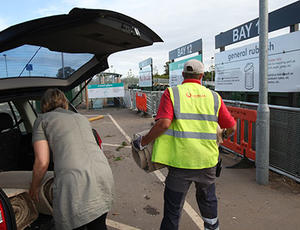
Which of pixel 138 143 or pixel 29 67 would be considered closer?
pixel 138 143

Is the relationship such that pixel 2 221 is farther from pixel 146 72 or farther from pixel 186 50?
pixel 146 72

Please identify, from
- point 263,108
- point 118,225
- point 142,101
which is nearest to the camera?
point 118,225

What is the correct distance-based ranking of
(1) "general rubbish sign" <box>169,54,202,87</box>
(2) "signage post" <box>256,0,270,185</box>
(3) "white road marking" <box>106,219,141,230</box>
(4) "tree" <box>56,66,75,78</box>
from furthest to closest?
(1) "general rubbish sign" <box>169,54,202,87</box> → (2) "signage post" <box>256,0,270,185</box> → (4) "tree" <box>56,66,75,78</box> → (3) "white road marking" <box>106,219,141,230</box>

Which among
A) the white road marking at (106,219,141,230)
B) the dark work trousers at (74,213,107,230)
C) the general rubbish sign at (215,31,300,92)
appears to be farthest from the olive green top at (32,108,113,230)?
the general rubbish sign at (215,31,300,92)

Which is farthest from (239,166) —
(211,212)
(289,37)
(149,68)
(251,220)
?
(149,68)

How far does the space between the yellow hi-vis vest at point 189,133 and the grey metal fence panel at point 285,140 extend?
2372 millimetres

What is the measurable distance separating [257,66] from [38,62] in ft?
19.1

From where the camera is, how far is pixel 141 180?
4.70 m

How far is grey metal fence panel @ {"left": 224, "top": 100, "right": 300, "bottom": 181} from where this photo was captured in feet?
13.4

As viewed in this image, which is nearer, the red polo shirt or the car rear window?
the red polo shirt

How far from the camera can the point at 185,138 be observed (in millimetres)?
2326

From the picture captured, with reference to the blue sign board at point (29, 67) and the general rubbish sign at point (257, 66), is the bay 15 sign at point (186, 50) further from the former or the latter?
the blue sign board at point (29, 67)

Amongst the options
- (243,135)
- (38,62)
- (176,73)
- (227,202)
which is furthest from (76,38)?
(176,73)

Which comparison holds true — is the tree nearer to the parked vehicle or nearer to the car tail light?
the parked vehicle
